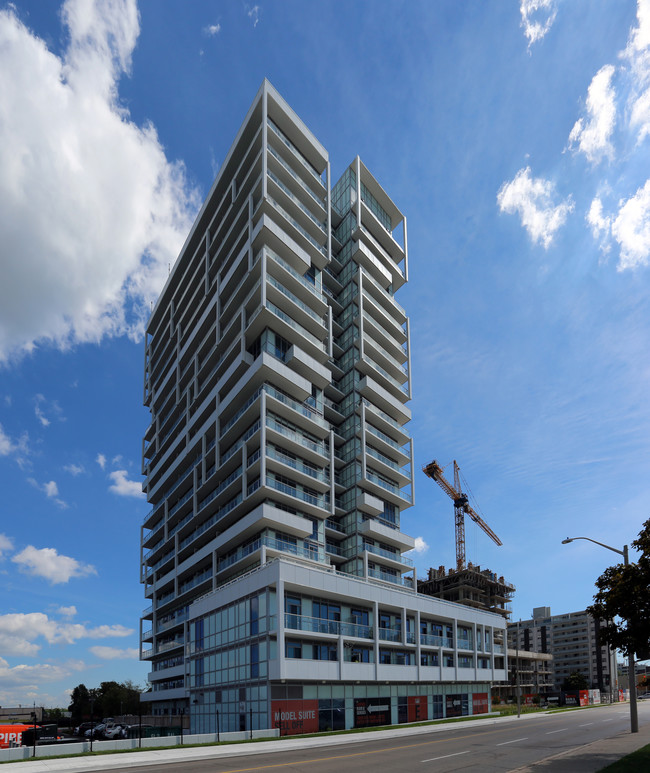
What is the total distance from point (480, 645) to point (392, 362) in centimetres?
3785

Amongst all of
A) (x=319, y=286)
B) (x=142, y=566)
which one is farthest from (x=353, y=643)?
(x=142, y=566)

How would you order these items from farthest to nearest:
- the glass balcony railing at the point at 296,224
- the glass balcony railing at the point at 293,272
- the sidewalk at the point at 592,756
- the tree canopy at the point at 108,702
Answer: the tree canopy at the point at 108,702 → the glass balcony railing at the point at 296,224 → the glass balcony railing at the point at 293,272 → the sidewalk at the point at 592,756

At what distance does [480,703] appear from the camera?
226ft

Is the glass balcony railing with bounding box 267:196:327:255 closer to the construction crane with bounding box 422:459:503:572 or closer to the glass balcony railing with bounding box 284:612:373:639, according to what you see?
the glass balcony railing with bounding box 284:612:373:639

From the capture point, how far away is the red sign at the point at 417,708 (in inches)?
2180

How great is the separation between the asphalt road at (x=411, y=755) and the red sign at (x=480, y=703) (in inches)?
1163

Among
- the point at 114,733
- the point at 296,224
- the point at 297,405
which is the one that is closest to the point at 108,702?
the point at 114,733

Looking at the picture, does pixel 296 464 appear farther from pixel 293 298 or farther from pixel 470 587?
pixel 470 587

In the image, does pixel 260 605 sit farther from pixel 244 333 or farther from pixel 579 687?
pixel 579 687

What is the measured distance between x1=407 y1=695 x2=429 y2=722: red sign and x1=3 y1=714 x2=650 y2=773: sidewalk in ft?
67.9

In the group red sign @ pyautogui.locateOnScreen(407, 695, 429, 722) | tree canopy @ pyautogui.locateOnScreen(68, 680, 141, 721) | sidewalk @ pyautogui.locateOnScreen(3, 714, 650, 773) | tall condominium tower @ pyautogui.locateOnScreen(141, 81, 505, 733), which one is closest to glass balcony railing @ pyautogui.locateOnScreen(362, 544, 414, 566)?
tall condominium tower @ pyautogui.locateOnScreen(141, 81, 505, 733)

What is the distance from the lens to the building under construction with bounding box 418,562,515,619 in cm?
14762

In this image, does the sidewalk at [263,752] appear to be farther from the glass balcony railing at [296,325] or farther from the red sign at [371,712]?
the glass balcony railing at [296,325]

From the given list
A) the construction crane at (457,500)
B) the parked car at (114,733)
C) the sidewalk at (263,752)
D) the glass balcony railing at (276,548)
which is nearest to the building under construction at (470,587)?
the construction crane at (457,500)
